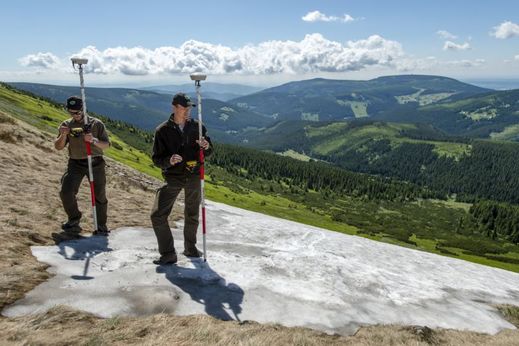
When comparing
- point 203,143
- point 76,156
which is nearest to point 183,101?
point 203,143

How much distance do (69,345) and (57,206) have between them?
35.7 feet

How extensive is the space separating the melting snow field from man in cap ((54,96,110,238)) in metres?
1.20

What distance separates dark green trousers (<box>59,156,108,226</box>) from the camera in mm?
14180

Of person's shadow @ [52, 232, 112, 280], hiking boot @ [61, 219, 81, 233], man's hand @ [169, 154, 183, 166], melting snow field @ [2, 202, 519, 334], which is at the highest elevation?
man's hand @ [169, 154, 183, 166]

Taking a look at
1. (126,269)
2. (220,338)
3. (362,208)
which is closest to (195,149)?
(126,269)

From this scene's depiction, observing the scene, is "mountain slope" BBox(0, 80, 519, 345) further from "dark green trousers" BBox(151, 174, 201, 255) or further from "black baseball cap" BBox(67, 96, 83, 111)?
"black baseball cap" BBox(67, 96, 83, 111)

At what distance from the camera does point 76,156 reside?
14430 millimetres

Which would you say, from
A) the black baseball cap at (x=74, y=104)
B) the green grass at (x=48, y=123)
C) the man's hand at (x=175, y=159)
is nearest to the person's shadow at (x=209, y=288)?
the man's hand at (x=175, y=159)

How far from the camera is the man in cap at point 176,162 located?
1162 cm

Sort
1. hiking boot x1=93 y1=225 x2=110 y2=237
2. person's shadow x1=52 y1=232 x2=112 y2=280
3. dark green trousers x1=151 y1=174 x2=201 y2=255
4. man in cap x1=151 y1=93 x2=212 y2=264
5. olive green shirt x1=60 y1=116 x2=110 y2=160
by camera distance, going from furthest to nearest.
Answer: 1. hiking boot x1=93 y1=225 x2=110 y2=237
2. olive green shirt x1=60 y1=116 x2=110 y2=160
3. person's shadow x1=52 y1=232 x2=112 y2=280
4. dark green trousers x1=151 y1=174 x2=201 y2=255
5. man in cap x1=151 y1=93 x2=212 y2=264

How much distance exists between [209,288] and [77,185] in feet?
21.7

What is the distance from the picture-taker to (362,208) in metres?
188

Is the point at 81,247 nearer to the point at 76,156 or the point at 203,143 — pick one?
the point at 76,156

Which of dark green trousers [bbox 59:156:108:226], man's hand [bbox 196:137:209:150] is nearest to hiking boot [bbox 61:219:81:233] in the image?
dark green trousers [bbox 59:156:108:226]
